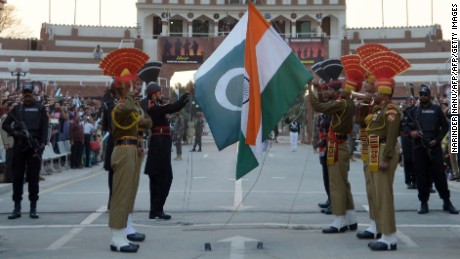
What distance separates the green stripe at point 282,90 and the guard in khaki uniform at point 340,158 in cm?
80

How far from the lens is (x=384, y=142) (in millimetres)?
9812

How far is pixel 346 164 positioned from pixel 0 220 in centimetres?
532

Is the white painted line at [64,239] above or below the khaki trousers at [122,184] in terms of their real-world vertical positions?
below

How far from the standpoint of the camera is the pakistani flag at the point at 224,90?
10.2 meters

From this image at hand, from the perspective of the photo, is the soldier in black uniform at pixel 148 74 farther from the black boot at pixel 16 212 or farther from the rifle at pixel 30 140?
the black boot at pixel 16 212

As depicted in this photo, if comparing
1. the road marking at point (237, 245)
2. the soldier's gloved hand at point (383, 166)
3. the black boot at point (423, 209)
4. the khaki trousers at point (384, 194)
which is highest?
the soldier's gloved hand at point (383, 166)

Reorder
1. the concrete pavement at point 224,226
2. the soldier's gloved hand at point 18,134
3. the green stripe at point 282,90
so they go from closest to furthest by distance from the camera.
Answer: the concrete pavement at point 224,226 → the green stripe at point 282,90 → the soldier's gloved hand at point 18,134

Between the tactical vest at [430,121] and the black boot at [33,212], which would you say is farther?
the tactical vest at [430,121]

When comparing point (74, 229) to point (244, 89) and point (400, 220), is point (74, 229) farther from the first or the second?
point (400, 220)

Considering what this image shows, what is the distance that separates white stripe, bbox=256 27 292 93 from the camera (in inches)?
399

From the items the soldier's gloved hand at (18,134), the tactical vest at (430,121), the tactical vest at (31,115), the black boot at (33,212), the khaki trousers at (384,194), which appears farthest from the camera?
the tactical vest at (430,121)

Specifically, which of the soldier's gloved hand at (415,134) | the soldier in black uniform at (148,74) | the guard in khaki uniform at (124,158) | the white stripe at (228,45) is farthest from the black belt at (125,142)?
the soldier's gloved hand at (415,134)

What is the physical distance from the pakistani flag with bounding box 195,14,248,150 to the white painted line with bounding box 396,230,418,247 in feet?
8.09

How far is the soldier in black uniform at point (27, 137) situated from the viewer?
41.8ft
